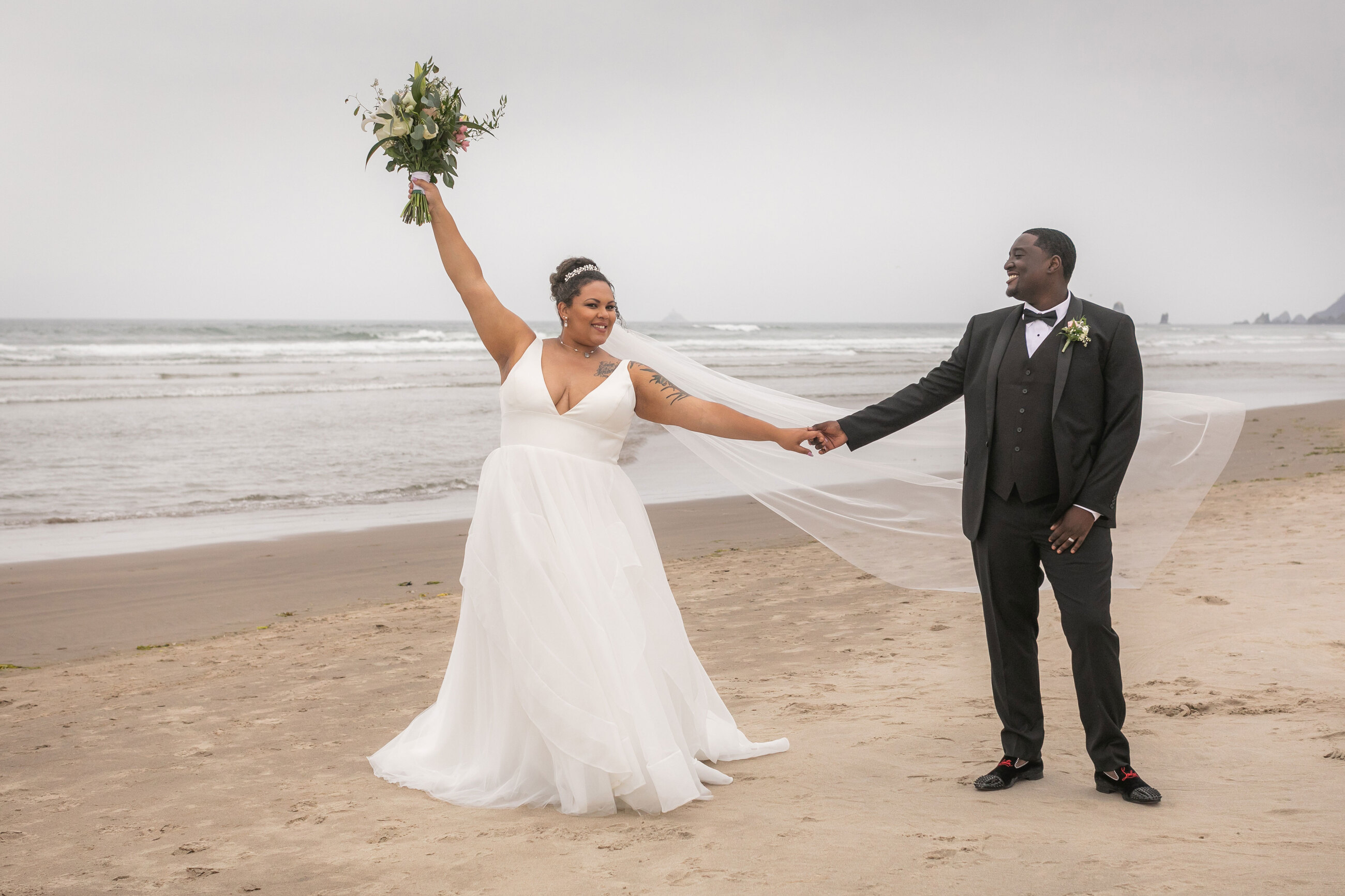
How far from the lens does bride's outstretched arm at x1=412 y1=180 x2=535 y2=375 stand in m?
4.11

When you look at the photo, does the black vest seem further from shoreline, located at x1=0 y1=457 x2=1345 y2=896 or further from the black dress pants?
shoreline, located at x1=0 y1=457 x2=1345 y2=896

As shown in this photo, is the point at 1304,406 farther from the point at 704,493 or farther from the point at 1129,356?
the point at 1129,356

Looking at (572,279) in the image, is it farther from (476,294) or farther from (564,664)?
(564,664)

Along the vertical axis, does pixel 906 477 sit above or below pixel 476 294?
below

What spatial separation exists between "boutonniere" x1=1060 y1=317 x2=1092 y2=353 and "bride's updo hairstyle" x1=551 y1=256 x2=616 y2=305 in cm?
175

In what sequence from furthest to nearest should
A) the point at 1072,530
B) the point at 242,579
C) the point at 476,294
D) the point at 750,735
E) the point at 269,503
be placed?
the point at 269,503, the point at 242,579, the point at 750,735, the point at 476,294, the point at 1072,530

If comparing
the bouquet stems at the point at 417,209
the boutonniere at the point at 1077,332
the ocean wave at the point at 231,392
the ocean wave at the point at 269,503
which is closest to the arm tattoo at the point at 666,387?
the bouquet stems at the point at 417,209

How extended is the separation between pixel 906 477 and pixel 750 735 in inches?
59.6

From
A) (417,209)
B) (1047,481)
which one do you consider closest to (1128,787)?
(1047,481)

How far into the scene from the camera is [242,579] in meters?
8.37

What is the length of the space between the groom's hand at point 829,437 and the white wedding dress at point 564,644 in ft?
3.00

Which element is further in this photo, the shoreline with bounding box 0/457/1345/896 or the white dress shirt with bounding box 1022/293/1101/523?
the white dress shirt with bounding box 1022/293/1101/523

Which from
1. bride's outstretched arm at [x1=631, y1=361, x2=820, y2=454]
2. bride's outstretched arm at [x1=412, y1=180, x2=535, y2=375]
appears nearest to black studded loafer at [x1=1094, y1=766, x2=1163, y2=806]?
bride's outstretched arm at [x1=631, y1=361, x2=820, y2=454]

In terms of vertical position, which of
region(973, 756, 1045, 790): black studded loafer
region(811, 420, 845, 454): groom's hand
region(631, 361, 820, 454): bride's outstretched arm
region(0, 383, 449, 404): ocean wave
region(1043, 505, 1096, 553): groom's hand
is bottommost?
region(973, 756, 1045, 790): black studded loafer
